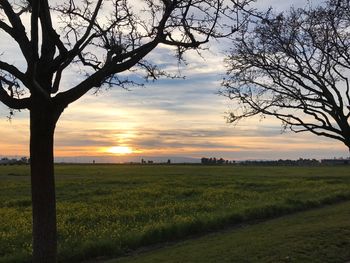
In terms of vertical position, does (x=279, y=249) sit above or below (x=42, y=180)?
below

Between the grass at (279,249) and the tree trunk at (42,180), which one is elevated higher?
the tree trunk at (42,180)

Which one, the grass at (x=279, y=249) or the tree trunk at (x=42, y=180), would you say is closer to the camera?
the tree trunk at (x=42, y=180)

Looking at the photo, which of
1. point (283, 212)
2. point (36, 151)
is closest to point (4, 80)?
point (36, 151)

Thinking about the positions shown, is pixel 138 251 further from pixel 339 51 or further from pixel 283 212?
pixel 283 212

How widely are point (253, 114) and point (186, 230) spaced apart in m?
5.61

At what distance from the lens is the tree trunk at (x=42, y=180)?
7.86 metres

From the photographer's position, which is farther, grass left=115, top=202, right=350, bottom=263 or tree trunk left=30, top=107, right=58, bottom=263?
grass left=115, top=202, right=350, bottom=263

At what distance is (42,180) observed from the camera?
7.86m

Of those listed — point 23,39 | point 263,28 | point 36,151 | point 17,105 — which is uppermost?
point 263,28

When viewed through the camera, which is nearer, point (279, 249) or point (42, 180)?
point (42, 180)

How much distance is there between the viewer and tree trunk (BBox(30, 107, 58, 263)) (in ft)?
25.8

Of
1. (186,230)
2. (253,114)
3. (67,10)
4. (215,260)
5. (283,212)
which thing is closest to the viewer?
(67,10)

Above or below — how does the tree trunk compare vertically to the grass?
above

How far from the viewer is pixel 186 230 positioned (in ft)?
64.3
